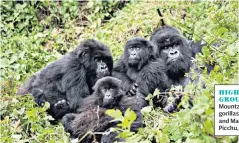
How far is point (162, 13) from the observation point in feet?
30.7

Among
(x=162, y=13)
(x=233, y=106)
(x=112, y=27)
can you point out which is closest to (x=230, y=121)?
(x=233, y=106)

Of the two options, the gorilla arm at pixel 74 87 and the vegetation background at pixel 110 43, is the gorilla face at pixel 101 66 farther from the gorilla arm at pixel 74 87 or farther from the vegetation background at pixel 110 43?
the vegetation background at pixel 110 43

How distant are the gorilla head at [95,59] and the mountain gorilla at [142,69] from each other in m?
0.27

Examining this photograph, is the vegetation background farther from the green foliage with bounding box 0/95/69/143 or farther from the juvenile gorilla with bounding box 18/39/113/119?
the juvenile gorilla with bounding box 18/39/113/119

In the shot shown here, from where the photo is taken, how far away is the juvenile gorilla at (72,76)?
729cm

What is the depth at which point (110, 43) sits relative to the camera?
9320 mm

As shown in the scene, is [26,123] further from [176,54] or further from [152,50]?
[176,54]

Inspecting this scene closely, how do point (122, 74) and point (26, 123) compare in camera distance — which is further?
point (122, 74)

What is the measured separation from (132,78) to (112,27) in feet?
8.69

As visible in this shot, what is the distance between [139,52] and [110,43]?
5.61 feet

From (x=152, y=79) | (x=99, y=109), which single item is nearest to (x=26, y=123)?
(x=99, y=109)

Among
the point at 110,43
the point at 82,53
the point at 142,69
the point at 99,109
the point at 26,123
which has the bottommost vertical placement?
the point at 26,123

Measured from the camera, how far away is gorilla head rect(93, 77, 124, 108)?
21.6 feet

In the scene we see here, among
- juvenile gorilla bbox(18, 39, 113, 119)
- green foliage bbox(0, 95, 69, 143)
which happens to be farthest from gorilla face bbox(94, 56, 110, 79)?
green foliage bbox(0, 95, 69, 143)
